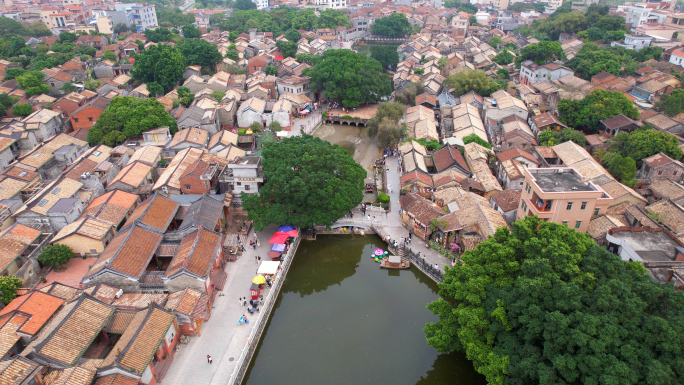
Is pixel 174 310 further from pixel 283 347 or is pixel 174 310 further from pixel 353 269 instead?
pixel 353 269

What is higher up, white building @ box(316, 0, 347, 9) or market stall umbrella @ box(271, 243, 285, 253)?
white building @ box(316, 0, 347, 9)

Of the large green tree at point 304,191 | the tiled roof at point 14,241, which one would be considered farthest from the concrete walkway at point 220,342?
the tiled roof at point 14,241

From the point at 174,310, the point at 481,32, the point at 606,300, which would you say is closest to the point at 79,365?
the point at 174,310

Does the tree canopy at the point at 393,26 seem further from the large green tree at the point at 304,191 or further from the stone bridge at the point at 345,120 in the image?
the large green tree at the point at 304,191

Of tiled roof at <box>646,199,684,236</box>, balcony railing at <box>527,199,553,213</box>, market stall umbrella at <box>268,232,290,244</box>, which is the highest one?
balcony railing at <box>527,199,553,213</box>

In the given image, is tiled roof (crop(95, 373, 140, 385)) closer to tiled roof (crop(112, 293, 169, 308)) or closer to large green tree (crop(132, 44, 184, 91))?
tiled roof (crop(112, 293, 169, 308))

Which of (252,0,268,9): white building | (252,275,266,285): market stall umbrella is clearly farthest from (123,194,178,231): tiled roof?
(252,0,268,9): white building
